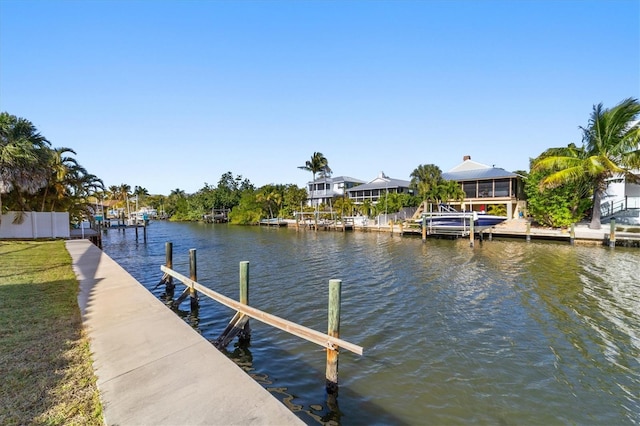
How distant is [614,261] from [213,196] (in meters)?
83.2

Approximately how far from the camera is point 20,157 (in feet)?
70.3

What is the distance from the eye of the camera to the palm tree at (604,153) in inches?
1054

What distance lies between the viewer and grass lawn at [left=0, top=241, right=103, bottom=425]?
13.3 feet

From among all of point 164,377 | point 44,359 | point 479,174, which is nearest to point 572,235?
point 479,174

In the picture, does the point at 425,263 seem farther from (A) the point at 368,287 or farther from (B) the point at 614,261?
(B) the point at 614,261

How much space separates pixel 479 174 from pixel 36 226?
48468 mm

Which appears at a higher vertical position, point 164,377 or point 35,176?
point 35,176

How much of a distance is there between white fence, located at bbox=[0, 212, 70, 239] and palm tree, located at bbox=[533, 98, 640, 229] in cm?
3902

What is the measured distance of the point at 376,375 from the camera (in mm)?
7168

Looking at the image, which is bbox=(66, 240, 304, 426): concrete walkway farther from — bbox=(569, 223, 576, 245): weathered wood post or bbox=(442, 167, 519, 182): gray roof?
bbox=(442, 167, 519, 182): gray roof

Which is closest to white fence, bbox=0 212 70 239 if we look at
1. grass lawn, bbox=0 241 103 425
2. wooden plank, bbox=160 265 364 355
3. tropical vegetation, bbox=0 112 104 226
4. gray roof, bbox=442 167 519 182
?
tropical vegetation, bbox=0 112 104 226

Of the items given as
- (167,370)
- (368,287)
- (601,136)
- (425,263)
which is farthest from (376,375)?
(601,136)

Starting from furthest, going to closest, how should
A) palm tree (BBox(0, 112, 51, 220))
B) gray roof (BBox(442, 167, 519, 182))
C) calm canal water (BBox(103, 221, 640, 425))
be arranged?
gray roof (BBox(442, 167, 519, 182))
palm tree (BBox(0, 112, 51, 220))
calm canal water (BBox(103, 221, 640, 425))

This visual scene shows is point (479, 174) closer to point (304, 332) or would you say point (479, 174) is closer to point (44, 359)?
point (304, 332)
